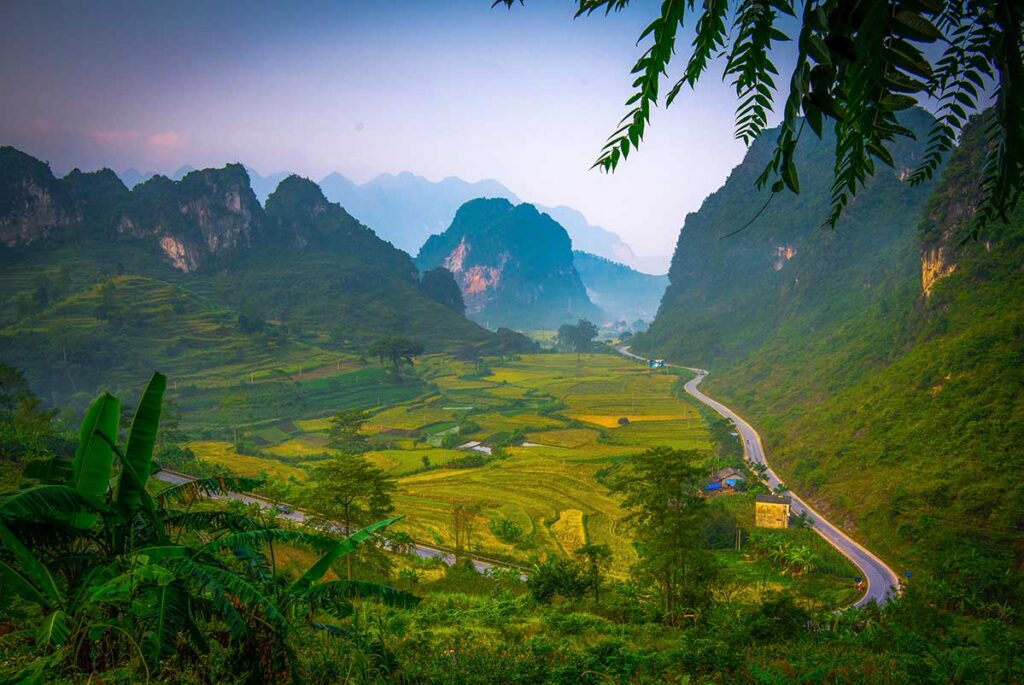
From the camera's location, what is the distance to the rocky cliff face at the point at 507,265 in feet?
528

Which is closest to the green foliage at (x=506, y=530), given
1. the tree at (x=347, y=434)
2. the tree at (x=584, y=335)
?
the tree at (x=347, y=434)

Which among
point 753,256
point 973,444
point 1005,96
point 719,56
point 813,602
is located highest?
point 753,256

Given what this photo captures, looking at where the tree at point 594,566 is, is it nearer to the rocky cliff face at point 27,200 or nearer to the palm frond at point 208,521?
the palm frond at point 208,521

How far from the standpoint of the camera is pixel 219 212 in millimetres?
86375

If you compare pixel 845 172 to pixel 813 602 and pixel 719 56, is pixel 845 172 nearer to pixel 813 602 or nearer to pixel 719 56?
pixel 719 56

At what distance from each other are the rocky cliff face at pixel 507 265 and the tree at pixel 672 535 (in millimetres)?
135412

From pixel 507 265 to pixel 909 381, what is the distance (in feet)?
454

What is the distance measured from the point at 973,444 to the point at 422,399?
4265 centimetres

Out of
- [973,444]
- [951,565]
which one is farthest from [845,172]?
[973,444]

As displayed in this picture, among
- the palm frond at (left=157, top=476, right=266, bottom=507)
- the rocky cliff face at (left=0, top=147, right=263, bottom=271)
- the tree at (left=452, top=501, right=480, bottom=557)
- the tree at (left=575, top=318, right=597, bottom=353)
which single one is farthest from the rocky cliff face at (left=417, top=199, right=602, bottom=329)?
the palm frond at (left=157, top=476, right=266, bottom=507)

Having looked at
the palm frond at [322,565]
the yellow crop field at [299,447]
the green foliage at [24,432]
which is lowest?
the yellow crop field at [299,447]

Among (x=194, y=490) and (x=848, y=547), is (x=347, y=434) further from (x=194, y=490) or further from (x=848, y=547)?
(x=194, y=490)

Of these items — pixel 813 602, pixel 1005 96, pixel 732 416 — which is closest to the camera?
pixel 1005 96

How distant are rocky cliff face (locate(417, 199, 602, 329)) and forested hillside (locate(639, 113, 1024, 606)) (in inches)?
3843
